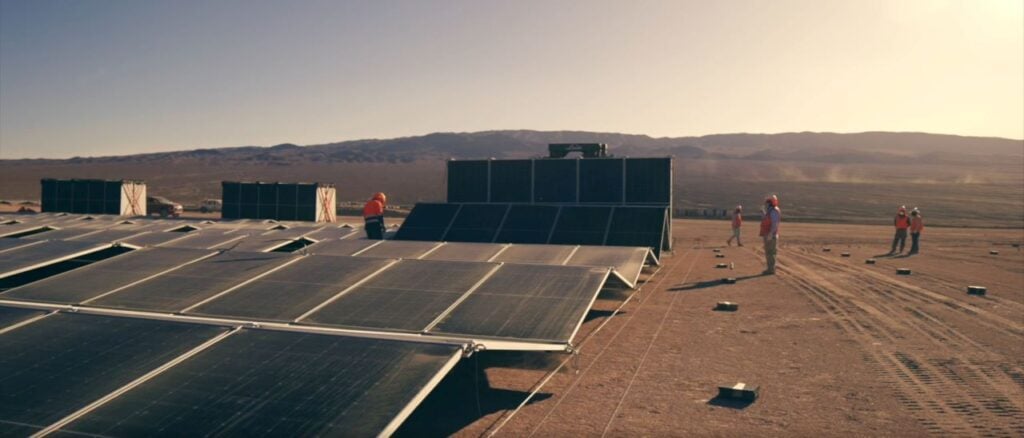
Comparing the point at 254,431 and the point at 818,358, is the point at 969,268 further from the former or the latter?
the point at 254,431

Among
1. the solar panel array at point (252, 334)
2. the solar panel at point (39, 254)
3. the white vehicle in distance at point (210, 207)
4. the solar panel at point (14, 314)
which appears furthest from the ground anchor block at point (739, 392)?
the white vehicle in distance at point (210, 207)

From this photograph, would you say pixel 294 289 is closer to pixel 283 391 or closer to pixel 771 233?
pixel 283 391

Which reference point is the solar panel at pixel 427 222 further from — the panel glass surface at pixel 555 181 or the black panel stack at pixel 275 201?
the black panel stack at pixel 275 201

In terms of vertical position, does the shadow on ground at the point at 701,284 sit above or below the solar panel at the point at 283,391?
below

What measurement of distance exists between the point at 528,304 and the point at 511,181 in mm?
18268

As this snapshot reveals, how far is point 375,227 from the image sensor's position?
70.8 ft

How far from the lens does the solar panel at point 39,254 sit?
12.4m

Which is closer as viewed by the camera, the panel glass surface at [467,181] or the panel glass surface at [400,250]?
the panel glass surface at [400,250]

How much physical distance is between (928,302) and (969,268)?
9787 millimetres

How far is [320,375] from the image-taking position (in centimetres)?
686

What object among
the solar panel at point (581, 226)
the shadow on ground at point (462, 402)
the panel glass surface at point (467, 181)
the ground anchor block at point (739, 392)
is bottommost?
the shadow on ground at point (462, 402)

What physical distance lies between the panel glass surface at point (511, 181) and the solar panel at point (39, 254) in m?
15.7

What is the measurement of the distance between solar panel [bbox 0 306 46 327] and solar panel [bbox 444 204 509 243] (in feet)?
50.3

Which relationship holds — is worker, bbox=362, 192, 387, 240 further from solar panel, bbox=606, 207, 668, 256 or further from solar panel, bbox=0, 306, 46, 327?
solar panel, bbox=0, 306, 46, 327
